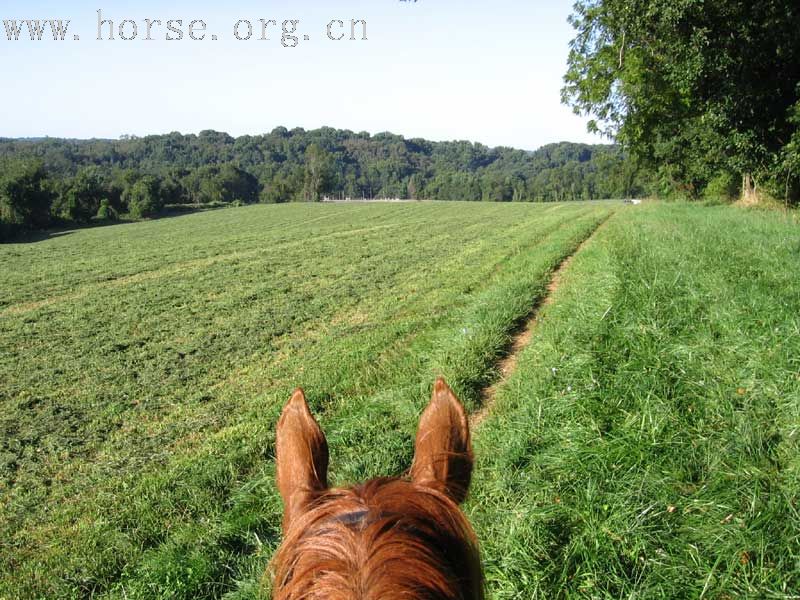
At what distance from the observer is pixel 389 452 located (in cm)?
441

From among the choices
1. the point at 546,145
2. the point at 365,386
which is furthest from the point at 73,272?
the point at 546,145

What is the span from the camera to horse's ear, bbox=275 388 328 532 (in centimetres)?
117

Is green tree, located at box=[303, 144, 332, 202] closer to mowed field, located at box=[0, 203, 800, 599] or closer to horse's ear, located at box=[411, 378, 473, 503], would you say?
mowed field, located at box=[0, 203, 800, 599]

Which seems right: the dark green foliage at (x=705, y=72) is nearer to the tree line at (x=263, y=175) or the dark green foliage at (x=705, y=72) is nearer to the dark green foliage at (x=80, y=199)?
the tree line at (x=263, y=175)

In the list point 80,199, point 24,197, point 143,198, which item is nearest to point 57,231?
point 24,197

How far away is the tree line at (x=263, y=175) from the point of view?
6326cm

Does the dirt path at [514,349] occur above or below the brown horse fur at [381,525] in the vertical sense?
below

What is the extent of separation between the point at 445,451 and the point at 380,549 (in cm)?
42

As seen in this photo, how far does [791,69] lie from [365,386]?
55.0 ft

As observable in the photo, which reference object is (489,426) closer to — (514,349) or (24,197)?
(514,349)

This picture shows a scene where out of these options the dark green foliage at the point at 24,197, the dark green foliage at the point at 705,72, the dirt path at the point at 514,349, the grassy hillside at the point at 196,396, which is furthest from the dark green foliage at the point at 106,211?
the dirt path at the point at 514,349

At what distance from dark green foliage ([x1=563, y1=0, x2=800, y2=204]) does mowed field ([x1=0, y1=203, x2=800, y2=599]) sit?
5.10 m

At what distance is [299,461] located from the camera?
122cm

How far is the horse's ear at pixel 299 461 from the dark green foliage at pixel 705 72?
13.2 m
